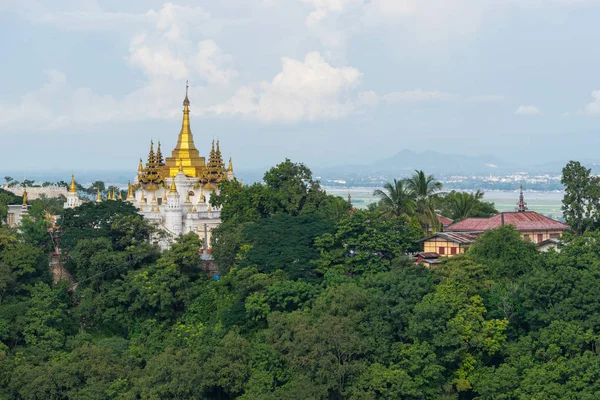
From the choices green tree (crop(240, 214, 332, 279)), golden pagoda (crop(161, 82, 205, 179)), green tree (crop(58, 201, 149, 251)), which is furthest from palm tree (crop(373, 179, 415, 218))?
golden pagoda (crop(161, 82, 205, 179))

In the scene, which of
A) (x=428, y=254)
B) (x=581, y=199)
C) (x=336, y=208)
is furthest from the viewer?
(x=336, y=208)

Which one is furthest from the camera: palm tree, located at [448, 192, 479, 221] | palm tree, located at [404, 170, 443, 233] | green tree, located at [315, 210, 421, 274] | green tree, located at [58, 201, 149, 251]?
palm tree, located at [448, 192, 479, 221]

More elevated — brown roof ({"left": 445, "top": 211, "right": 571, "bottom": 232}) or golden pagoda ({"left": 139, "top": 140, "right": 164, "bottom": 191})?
golden pagoda ({"left": 139, "top": 140, "right": 164, "bottom": 191})

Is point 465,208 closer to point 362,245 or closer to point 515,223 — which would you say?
point 515,223

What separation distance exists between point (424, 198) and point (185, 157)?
48.9ft

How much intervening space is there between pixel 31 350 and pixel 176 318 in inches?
198

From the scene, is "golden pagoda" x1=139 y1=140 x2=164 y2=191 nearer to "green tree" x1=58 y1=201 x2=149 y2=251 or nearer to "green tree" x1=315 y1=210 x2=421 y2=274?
"green tree" x1=58 y1=201 x2=149 y2=251

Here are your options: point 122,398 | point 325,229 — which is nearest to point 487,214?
point 325,229

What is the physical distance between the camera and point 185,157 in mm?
48562

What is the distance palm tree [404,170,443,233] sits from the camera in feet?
124

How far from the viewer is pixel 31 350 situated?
31016 mm

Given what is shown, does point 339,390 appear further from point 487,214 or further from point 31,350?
point 487,214

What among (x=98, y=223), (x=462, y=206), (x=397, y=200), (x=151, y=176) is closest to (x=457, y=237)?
(x=397, y=200)

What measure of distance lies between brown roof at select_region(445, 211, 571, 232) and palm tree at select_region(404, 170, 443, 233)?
838 millimetres
